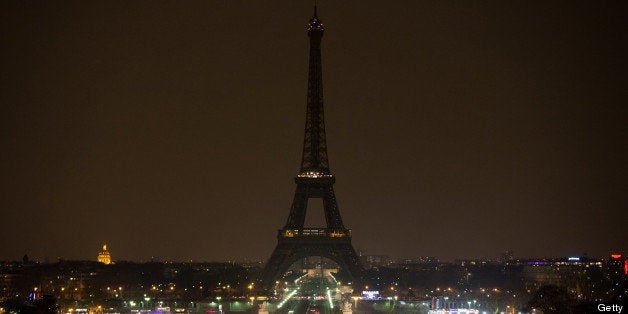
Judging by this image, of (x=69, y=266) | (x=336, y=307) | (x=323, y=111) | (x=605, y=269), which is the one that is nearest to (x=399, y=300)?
(x=336, y=307)

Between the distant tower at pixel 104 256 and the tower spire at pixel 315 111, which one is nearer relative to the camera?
the tower spire at pixel 315 111

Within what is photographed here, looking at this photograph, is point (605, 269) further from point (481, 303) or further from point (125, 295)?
point (125, 295)

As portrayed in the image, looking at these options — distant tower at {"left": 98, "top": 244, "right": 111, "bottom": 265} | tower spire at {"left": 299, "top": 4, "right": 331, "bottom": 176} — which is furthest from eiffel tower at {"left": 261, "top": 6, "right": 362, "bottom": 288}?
distant tower at {"left": 98, "top": 244, "right": 111, "bottom": 265}

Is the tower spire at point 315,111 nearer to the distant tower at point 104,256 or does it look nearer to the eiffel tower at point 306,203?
the eiffel tower at point 306,203

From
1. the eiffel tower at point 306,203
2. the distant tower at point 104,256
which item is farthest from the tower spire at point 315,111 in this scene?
the distant tower at point 104,256

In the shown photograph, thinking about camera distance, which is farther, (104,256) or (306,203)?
(104,256)

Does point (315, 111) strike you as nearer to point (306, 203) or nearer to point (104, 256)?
point (306, 203)

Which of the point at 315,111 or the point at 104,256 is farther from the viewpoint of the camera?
the point at 104,256

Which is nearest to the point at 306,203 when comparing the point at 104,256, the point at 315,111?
the point at 315,111
